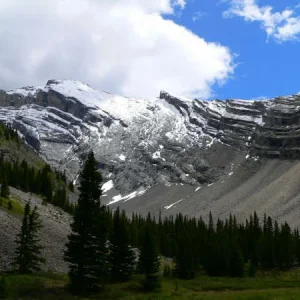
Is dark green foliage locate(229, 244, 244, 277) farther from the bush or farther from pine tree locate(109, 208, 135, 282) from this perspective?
the bush

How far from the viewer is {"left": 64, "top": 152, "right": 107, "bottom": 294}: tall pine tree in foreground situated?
44.4m

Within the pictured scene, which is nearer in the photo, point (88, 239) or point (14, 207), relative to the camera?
point (88, 239)

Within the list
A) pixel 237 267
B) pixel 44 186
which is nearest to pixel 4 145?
pixel 44 186

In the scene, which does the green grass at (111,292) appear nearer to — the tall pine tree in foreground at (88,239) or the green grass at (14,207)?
the tall pine tree in foreground at (88,239)

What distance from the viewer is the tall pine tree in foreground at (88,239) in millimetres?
44406

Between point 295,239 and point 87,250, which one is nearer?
point 87,250

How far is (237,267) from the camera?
82250 mm

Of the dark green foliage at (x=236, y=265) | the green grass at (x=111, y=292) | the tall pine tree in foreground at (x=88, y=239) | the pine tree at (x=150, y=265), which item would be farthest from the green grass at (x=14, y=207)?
the dark green foliage at (x=236, y=265)

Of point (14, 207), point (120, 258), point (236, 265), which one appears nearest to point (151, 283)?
point (120, 258)

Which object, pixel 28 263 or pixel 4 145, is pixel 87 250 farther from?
pixel 4 145

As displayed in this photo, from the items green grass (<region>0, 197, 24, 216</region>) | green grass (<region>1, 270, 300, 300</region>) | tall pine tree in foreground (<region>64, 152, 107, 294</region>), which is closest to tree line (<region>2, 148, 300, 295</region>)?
tall pine tree in foreground (<region>64, 152, 107, 294</region>)

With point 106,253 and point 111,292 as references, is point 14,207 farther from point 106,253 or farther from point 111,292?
point 111,292

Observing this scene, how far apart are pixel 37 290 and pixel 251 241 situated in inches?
3526

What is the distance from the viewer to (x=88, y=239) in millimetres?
45750
